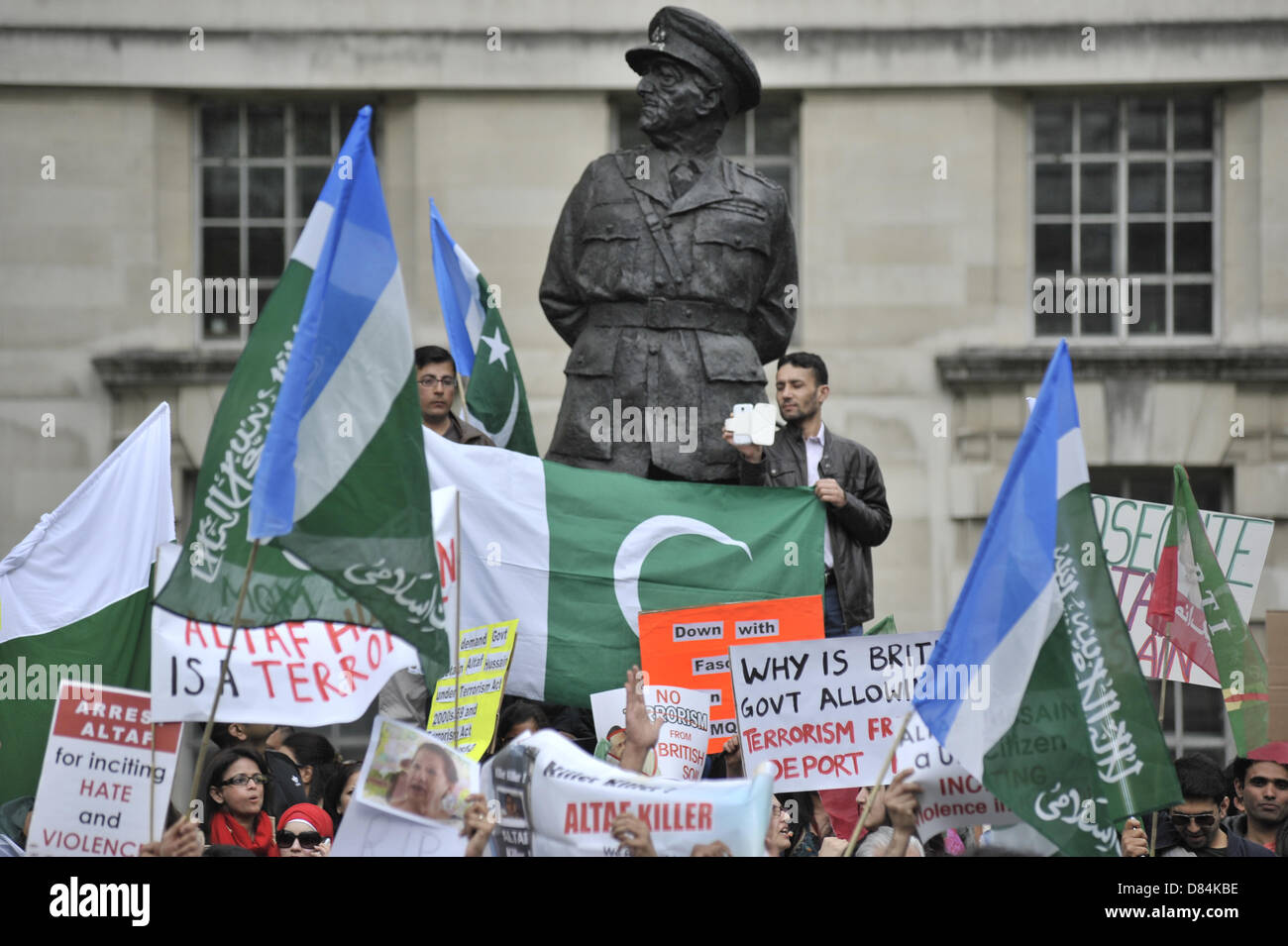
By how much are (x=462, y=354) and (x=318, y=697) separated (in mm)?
4152

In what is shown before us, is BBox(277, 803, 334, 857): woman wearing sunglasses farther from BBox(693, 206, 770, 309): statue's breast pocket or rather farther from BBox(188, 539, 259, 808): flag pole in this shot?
BBox(693, 206, 770, 309): statue's breast pocket

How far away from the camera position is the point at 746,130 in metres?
18.9

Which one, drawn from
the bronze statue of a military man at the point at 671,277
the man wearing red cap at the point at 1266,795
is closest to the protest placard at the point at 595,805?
the bronze statue of a military man at the point at 671,277

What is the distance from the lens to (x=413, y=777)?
6531 mm

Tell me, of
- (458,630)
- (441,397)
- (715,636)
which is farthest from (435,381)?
(458,630)

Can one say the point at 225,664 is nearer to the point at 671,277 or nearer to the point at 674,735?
the point at 674,735

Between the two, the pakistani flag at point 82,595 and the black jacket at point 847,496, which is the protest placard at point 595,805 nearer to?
the pakistani flag at point 82,595

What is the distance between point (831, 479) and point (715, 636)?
3.41ft

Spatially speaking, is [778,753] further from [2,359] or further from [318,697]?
[2,359]

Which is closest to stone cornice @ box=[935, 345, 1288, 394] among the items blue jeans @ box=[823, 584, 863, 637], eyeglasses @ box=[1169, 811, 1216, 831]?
blue jeans @ box=[823, 584, 863, 637]

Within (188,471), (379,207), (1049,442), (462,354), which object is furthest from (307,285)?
(188,471)

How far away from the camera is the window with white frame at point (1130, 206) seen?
61.9 ft

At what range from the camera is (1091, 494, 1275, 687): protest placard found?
412 inches

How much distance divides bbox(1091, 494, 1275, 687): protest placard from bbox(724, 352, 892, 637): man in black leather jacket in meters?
1.09
